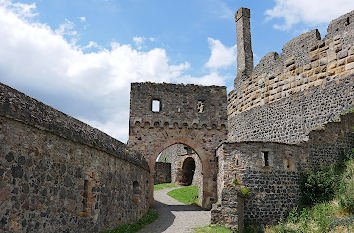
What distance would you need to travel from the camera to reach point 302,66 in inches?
668

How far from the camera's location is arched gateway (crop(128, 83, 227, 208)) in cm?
1770

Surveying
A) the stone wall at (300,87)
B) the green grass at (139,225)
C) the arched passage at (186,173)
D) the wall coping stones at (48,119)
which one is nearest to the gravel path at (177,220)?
the green grass at (139,225)

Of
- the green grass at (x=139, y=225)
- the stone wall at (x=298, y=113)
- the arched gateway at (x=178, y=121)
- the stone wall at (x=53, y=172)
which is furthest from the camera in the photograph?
the arched gateway at (x=178, y=121)

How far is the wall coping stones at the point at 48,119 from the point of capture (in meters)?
5.90

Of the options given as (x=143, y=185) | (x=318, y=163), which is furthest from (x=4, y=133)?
(x=318, y=163)

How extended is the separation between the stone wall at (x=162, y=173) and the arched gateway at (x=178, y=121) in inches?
633

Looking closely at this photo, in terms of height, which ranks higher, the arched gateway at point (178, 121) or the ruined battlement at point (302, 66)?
the ruined battlement at point (302, 66)

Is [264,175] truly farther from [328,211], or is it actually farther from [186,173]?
[186,173]

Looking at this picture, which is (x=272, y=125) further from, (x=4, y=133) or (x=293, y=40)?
(x=4, y=133)

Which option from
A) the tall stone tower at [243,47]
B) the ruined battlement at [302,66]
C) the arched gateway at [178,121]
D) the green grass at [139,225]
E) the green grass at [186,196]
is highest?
the tall stone tower at [243,47]

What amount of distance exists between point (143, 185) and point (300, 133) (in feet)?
27.8

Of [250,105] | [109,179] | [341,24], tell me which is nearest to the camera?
[109,179]

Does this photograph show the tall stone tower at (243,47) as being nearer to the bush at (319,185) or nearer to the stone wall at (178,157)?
the bush at (319,185)

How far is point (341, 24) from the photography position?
50.9ft
